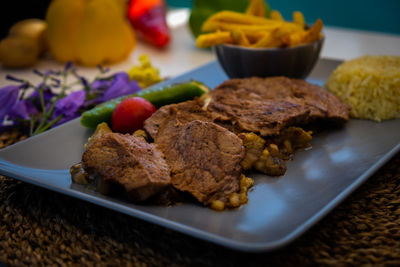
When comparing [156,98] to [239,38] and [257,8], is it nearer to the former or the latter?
[239,38]

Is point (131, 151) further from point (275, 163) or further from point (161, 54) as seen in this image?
point (161, 54)

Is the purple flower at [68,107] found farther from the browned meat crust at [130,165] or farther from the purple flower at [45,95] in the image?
the browned meat crust at [130,165]

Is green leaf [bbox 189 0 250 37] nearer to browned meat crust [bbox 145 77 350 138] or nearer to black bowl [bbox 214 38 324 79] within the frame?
black bowl [bbox 214 38 324 79]

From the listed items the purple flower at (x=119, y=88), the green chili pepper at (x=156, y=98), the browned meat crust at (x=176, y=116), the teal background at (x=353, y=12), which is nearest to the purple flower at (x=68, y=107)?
the purple flower at (x=119, y=88)

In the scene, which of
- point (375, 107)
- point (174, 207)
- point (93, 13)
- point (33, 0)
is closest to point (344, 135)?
point (375, 107)

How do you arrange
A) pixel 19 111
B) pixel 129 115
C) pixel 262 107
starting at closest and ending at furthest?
1. pixel 262 107
2. pixel 129 115
3. pixel 19 111

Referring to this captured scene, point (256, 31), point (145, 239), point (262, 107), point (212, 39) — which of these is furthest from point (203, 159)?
point (256, 31)

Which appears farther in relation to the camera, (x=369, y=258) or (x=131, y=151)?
(x=131, y=151)

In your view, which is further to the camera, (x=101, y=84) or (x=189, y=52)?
(x=189, y=52)
